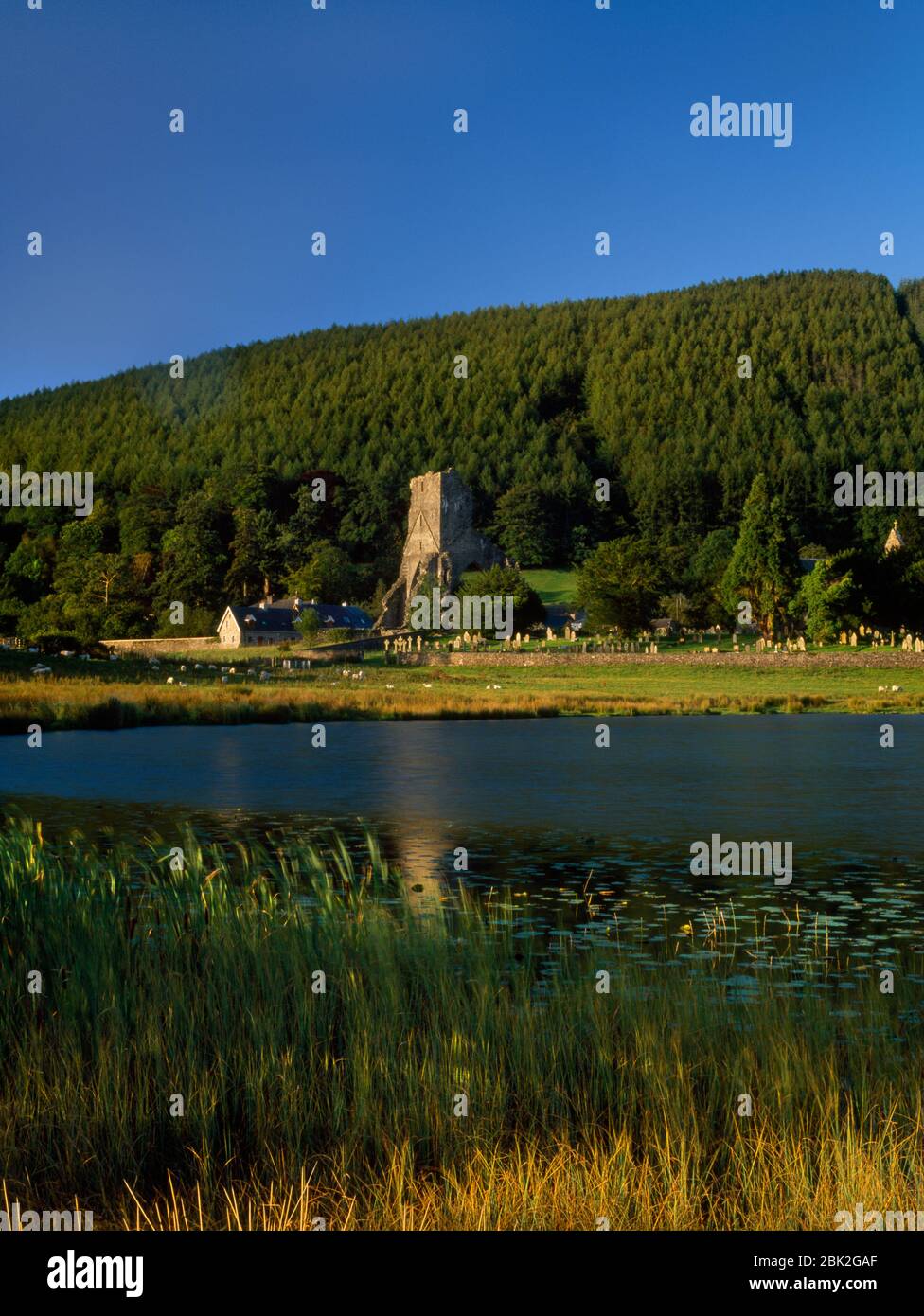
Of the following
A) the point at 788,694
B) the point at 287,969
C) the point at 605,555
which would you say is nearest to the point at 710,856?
the point at 287,969

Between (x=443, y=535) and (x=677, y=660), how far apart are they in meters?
83.4

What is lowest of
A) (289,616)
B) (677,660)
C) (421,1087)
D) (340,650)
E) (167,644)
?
(421,1087)

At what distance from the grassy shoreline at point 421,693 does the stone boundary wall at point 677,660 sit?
55 centimetres

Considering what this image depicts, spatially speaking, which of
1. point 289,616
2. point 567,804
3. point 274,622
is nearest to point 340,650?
point 274,622

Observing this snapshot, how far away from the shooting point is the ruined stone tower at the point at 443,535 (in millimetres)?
157125

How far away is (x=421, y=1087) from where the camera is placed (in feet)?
26.9

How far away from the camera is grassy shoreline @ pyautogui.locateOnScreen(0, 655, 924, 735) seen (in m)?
51.1

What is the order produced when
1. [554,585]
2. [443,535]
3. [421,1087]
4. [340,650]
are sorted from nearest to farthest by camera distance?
1. [421,1087]
2. [340,650]
3. [554,585]
4. [443,535]

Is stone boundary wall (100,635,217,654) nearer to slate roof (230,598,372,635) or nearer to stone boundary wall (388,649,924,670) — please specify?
slate roof (230,598,372,635)

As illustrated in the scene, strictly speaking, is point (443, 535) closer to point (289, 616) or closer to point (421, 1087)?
point (289, 616)

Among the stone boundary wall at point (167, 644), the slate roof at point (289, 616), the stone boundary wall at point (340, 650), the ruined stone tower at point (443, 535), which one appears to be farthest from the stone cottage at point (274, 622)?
the ruined stone tower at point (443, 535)

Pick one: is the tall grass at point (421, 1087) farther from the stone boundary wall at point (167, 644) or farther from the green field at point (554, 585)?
the green field at point (554, 585)

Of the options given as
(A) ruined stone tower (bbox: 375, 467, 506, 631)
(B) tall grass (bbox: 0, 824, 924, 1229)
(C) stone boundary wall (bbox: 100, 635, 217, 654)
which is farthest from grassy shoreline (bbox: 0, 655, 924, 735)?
(A) ruined stone tower (bbox: 375, 467, 506, 631)

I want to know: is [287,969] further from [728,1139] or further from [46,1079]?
[728,1139]
